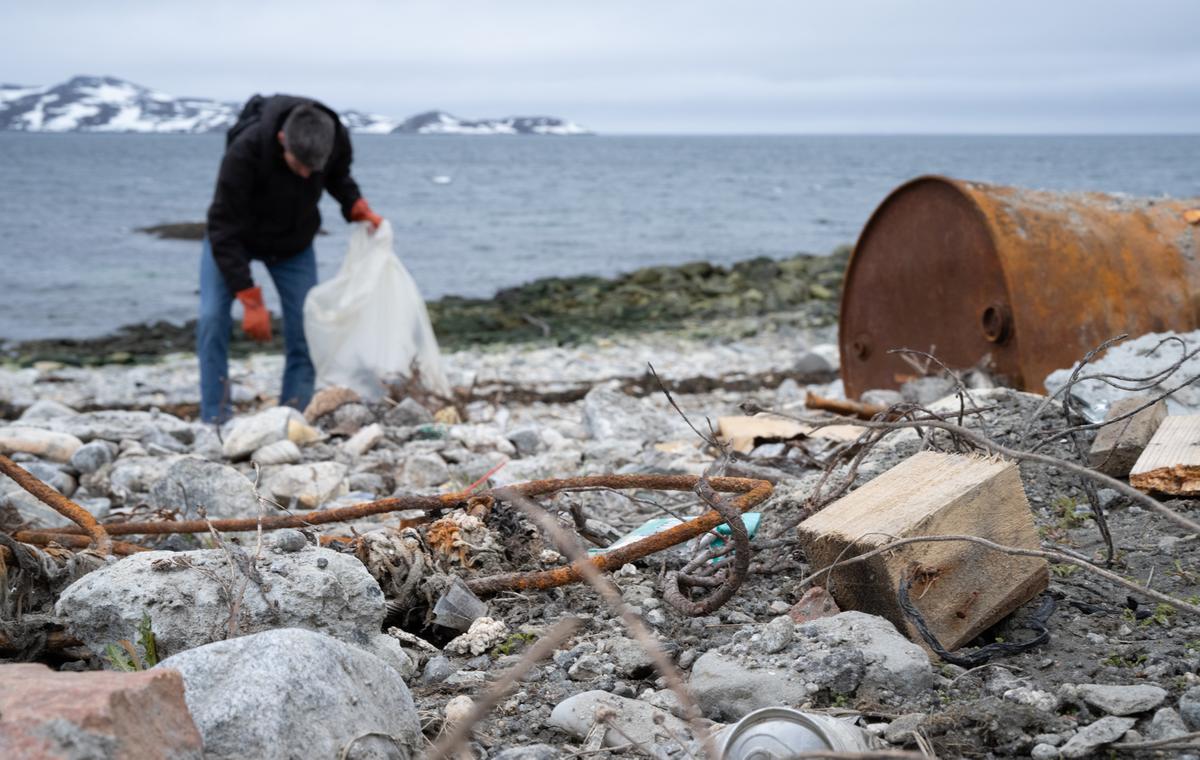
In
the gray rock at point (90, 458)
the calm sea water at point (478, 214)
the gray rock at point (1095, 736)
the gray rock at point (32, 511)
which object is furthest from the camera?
the calm sea water at point (478, 214)

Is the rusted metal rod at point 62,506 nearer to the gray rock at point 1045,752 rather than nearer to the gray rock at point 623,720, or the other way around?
the gray rock at point 623,720

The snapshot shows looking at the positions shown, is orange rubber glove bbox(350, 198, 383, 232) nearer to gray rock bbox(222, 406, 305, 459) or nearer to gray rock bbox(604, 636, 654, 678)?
gray rock bbox(222, 406, 305, 459)

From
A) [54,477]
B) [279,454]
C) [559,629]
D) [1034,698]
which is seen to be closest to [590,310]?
[279,454]

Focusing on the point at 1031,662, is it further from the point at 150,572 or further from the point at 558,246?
the point at 558,246

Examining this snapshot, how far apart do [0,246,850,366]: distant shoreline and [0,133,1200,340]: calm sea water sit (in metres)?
2.13

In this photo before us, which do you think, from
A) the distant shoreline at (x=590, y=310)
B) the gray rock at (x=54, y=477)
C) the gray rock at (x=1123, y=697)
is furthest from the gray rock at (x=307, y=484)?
the distant shoreline at (x=590, y=310)

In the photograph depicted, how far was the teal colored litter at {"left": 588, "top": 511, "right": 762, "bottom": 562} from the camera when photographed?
256 centimetres

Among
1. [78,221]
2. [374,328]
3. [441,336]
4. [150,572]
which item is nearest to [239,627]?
[150,572]

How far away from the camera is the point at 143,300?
54.6 ft

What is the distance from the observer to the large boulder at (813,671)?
1793mm

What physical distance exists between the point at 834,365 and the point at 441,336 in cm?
483

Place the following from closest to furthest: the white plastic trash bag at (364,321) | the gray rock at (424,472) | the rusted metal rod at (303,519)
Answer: the rusted metal rod at (303,519), the gray rock at (424,472), the white plastic trash bag at (364,321)

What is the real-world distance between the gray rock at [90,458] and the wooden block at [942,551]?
3546 mm

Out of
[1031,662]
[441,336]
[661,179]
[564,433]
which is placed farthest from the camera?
[661,179]
